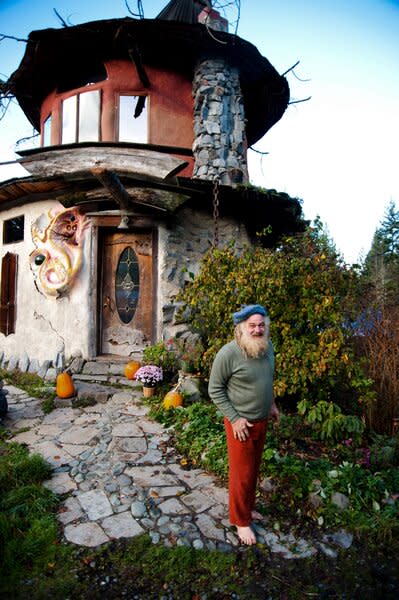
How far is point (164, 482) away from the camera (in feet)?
11.0

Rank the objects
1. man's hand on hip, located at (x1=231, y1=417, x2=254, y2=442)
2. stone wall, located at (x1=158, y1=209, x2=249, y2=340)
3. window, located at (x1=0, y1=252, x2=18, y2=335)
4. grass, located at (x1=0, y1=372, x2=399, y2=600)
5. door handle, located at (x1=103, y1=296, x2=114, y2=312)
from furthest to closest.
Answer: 1. window, located at (x1=0, y1=252, x2=18, y2=335)
2. door handle, located at (x1=103, y1=296, x2=114, y2=312)
3. stone wall, located at (x1=158, y1=209, x2=249, y2=340)
4. man's hand on hip, located at (x1=231, y1=417, x2=254, y2=442)
5. grass, located at (x1=0, y1=372, x2=399, y2=600)

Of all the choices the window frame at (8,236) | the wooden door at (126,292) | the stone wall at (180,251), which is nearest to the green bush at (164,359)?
the stone wall at (180,251)

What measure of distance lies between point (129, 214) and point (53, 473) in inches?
175

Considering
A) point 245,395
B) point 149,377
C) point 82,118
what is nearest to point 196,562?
point 245,395

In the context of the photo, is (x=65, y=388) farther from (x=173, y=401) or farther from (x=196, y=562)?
(x=196, y=562)

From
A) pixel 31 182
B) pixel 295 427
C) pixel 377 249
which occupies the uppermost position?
pixel 377 249

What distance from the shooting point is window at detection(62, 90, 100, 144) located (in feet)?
24.7

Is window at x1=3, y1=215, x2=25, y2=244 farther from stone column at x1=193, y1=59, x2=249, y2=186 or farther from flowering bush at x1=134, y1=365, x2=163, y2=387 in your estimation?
flowering bush at x1=134, y1=365, x2=163, y2=387

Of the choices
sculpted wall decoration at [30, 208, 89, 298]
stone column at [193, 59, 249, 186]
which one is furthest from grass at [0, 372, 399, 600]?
stone column at [193, 59, 249, 186]

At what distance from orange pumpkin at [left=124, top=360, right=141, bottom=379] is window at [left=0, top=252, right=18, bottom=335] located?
3.08 m

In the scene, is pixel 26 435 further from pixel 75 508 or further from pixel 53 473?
pixel 75 508

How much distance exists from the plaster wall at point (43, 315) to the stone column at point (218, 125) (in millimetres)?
2868

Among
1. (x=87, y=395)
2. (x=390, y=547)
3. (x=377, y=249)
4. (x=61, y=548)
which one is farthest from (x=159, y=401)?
(x=377, y=249)

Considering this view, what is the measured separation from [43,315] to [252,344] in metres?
5.79
